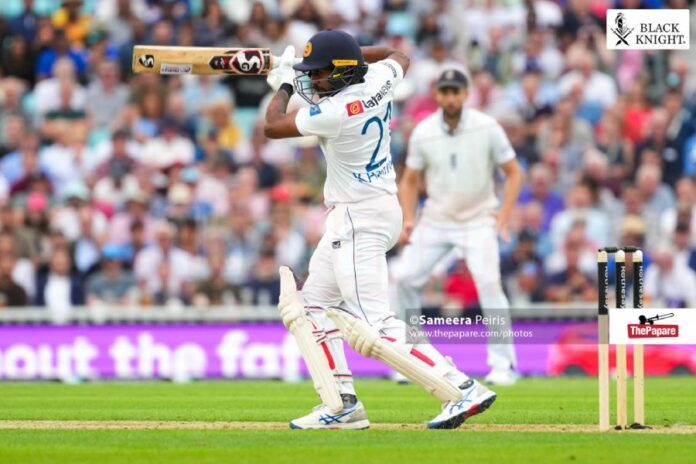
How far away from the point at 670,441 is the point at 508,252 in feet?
27.1

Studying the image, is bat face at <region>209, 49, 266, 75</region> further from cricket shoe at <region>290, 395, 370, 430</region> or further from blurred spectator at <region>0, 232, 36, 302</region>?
blurred spectator at <region>0, 232, 36, 302</region>

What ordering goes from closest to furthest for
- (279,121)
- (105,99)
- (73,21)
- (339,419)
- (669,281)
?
1. (279,121)
2. (339,419)
3. (669,281)
4. (105,99)
5. (73,21)

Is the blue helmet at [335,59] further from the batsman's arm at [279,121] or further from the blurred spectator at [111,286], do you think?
the blurred spectator at [111,286]

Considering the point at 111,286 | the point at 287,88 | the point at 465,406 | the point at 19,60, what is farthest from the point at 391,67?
the point at 19,60

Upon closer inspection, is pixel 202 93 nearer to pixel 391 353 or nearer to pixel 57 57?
pixel 57 57

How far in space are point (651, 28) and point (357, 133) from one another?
15.8 ft

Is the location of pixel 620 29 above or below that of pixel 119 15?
below

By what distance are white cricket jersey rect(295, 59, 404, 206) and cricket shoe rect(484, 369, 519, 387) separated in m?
4.18

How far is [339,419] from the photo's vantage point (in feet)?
30.3

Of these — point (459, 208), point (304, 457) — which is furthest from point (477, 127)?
point (304, 457)

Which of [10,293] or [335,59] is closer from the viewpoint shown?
[335,59]

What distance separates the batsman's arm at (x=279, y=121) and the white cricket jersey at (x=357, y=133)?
62 mm

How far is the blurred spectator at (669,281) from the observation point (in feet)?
50.9

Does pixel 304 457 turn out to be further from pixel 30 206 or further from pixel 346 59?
pixel 30 206
